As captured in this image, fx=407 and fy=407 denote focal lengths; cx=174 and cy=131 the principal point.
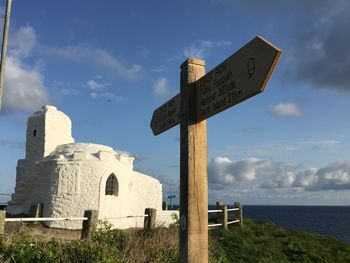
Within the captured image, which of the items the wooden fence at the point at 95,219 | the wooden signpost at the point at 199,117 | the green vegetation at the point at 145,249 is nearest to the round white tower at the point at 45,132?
the wooden fence at the point at 95,219

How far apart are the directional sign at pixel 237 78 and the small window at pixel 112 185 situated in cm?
1595

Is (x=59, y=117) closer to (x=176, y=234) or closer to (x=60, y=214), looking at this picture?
(x=60, y=214)

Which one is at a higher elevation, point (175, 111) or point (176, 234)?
point (175, 111)

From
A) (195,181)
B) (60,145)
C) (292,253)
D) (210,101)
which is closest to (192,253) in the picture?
(195,181)

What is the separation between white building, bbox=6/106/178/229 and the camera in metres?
18.3

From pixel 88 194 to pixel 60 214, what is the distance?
1475 mm

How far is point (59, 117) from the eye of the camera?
69.6 feet

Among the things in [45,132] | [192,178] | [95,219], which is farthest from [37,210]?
[192,178]

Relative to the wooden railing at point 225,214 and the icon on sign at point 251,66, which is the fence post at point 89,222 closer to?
the wooden railing at point 225,214

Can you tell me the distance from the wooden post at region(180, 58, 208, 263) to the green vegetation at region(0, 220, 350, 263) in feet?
7.67

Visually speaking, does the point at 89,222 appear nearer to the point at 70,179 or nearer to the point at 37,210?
the point at 70,179

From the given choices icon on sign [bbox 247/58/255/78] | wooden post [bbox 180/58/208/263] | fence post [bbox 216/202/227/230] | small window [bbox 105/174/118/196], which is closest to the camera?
icon on sign [bbox 247/58/255/78]

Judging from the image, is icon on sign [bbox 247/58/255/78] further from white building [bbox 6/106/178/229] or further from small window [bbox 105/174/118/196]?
small window [bbox 105/174/118/196]

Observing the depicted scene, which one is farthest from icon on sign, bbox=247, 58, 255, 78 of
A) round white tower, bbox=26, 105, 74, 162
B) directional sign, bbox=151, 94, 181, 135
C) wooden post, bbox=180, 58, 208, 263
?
round white tower, bbox=26, 105, 74, 162
